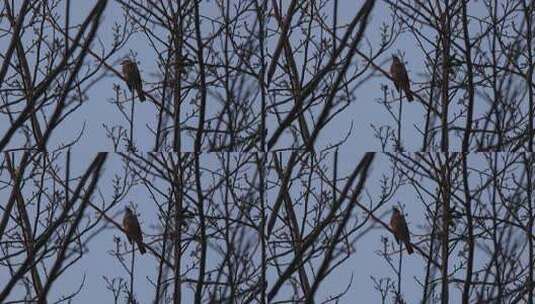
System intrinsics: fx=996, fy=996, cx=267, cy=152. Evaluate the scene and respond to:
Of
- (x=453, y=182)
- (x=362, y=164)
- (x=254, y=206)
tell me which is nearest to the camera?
(x=362, y=164)

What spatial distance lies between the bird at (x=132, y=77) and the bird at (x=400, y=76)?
1256mm

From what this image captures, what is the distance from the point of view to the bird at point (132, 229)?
3444 mm

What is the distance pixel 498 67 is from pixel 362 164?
7.27 feet

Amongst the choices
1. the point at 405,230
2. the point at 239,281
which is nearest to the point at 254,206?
the point at 239,281

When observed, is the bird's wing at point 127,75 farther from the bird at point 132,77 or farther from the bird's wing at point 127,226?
the bird's wing at point 127,226

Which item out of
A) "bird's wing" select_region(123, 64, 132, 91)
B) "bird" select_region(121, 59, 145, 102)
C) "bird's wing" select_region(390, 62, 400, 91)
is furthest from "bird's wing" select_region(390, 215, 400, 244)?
"bird's wing" select_region(123, 64, 132, 91)

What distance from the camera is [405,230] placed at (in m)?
3.85

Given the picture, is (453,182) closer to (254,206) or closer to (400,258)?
(400,258)

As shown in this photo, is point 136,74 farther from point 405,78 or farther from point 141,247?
point 141,247

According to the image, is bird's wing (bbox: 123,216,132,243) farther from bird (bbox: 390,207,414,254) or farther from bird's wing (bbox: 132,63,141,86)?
bird's wing (bbox: 132,63,141,86)

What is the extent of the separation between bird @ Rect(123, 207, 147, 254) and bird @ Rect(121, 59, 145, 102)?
1.22m

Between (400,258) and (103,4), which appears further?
(400,258)

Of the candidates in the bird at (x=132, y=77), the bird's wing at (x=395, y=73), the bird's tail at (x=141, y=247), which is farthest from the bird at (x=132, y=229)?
the bird's wing at (x=395, y=73)

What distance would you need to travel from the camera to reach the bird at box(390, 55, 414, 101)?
4.93 m
